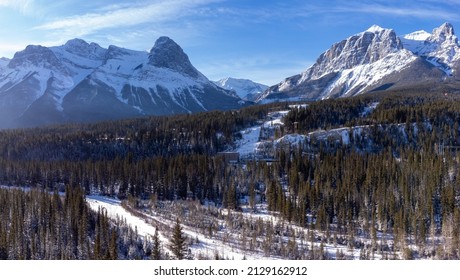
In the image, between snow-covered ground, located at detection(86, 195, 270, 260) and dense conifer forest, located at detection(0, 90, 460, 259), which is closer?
snow-covered ground, located at detection(86, 195, 270, 260)

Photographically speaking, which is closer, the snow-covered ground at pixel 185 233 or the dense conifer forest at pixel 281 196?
the snow-covered ground at pixel 185 233

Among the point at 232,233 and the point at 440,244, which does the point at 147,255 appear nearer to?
the point at 232,233

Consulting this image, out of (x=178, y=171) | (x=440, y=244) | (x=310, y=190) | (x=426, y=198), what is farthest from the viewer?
(x=178, y=171)

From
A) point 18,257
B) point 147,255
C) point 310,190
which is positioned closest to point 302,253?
point 147,255

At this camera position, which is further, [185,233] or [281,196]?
[281,196]

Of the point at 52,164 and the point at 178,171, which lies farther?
the point at 52,164

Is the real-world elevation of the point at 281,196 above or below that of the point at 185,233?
above

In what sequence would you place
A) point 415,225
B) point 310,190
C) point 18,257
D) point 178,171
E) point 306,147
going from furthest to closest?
point 306,147, point 178,171, point 310,190, point 415,225, point 18,257

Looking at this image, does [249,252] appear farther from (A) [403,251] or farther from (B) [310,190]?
(B) [310,190]

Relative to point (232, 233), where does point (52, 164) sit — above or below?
above
